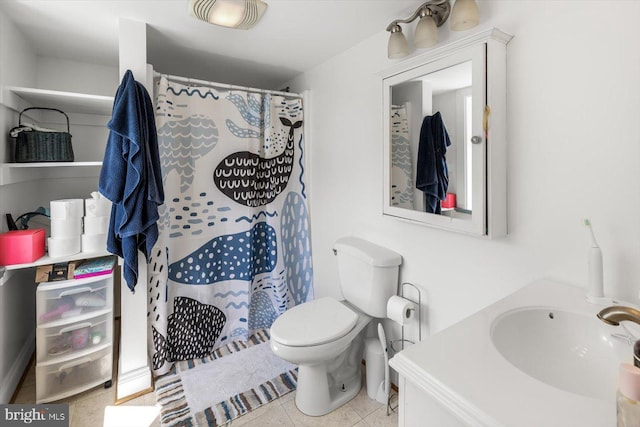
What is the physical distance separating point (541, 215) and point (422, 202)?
49 cm

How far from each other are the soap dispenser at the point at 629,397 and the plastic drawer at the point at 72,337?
2161mm

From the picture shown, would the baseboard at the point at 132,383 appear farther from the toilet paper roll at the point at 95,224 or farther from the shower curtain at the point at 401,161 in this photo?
the shower curtain at the point at 401,161

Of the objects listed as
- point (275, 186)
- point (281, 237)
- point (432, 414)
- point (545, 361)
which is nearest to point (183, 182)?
point (275, 186)

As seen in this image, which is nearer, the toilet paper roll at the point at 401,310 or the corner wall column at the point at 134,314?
the toilet paper roll at the point at 401,310

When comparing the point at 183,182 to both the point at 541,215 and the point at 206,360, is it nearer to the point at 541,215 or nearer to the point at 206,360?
the point at 206,360

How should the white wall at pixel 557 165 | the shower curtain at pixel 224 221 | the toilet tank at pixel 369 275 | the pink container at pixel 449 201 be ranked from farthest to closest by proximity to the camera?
the shower curtain at pixel 224 221 → the toilet tank at pixel 369 275 → the pink container at pixel 449 201 → the white wall at pixel 557 165

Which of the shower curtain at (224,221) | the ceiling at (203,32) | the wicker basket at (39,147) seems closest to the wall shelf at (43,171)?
the wicker basket at (39,147)

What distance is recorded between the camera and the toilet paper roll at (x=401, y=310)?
5.11 ft

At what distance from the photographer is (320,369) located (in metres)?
1.64

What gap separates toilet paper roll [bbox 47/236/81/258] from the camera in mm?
1657

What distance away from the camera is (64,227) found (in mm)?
1673

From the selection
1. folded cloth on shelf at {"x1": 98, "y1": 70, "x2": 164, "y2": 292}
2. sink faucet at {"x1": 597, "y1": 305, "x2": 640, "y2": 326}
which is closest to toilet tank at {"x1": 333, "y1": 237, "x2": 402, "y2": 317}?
sink faucet at {"x1": 597, "y1": 305, "x2": 640, "y2": 326}

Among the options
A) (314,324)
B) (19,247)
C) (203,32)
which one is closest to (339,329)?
(314,324)

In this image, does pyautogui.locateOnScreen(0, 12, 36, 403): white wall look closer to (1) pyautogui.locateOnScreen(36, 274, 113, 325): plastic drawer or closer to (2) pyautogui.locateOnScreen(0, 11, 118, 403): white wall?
(2) pyautogui.locateOnScreen(0, 11, 118, 403): white wall
